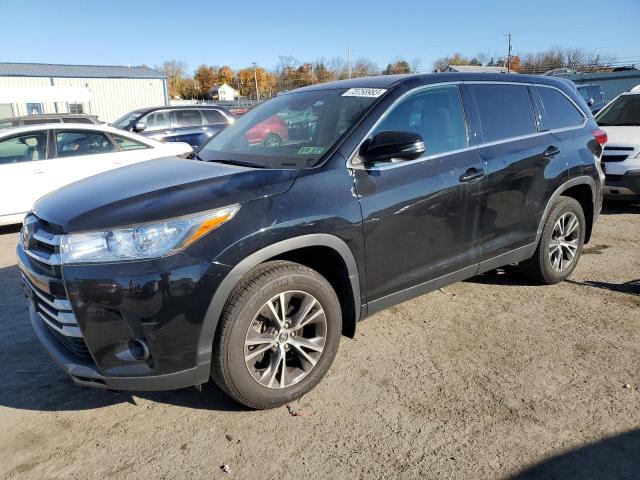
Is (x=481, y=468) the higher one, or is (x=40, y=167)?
(x=40, y=167)

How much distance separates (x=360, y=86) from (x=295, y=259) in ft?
4.70

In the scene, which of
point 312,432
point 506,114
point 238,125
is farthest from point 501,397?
point 238,125

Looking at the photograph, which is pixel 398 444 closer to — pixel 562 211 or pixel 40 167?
pixel 562 211

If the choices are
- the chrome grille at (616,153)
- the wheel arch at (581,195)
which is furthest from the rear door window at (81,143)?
the chrome grille at (616,153)

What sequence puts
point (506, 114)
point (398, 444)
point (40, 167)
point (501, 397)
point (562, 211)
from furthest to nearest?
point (40, 167)
point (562, 211)
point (506, 114)
point (501, 397)
point (398, 444)

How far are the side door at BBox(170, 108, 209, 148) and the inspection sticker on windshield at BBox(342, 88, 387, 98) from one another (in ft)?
30.9

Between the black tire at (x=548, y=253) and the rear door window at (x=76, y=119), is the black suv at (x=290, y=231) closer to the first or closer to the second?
the black tire at (x=548, y=253)

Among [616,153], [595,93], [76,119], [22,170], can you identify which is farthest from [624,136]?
[595,93]

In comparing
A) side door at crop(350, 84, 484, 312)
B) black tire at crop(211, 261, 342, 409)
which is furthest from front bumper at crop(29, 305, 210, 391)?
side door at crop(350, 84, 484, 312)

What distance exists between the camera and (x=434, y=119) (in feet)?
11.3

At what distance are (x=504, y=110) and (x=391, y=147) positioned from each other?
151 cm

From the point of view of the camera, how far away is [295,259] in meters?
2.91

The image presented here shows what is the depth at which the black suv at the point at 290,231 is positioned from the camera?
2.35 meters

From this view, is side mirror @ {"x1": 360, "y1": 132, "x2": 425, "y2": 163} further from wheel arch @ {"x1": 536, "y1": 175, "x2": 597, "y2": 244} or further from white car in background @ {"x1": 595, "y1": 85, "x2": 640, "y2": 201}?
white car in background @ {"x1": 595, "y1": 85, "x2": 640, "y2": 201}
